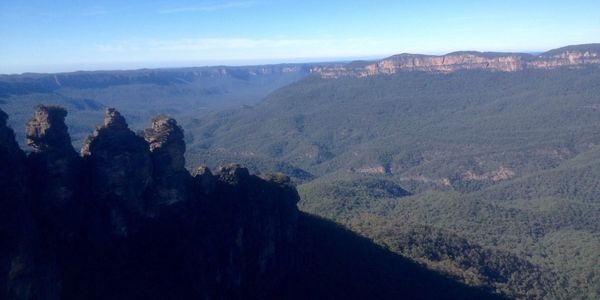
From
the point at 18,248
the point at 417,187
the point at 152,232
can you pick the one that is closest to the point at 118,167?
the point at 152,232

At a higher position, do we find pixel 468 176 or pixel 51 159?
pixel 51 159

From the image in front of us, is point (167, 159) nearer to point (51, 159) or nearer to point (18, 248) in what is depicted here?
point (51, 159)

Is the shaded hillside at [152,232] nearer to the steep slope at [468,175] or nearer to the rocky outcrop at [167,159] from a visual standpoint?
the rocky outcrop at [167,159]

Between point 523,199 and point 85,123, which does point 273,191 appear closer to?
point 523,199

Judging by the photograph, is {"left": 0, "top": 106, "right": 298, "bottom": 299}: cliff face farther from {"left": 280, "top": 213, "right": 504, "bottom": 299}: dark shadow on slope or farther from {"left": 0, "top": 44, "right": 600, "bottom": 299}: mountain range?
{"left": 280, "top": 213, "right": 504, "bottom": 299}: dark shadow on slope

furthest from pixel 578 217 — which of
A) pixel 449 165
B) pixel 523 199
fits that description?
pixel 449 165
